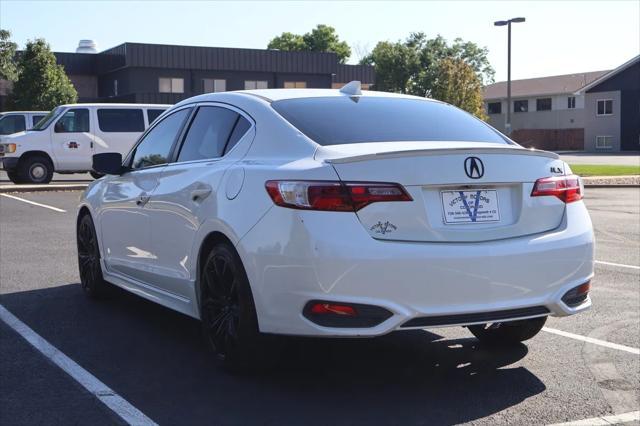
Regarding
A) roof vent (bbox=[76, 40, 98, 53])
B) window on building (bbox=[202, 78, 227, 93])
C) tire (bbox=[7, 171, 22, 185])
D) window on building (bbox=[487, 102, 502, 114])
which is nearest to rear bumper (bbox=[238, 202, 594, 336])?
tire (bbox=[7, 171, 22, 185])

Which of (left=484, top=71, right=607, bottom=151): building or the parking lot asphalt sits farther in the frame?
(left=484, top=71, right=607, bottom=151): building

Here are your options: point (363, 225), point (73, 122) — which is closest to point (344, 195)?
point (363, 225)

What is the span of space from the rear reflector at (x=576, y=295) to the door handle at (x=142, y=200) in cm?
299

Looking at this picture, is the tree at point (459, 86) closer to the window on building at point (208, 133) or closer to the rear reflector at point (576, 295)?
the window on building at point (208, 133)

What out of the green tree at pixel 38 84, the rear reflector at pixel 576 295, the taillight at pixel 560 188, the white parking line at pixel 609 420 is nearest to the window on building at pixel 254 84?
the green tree at pixel 38 84

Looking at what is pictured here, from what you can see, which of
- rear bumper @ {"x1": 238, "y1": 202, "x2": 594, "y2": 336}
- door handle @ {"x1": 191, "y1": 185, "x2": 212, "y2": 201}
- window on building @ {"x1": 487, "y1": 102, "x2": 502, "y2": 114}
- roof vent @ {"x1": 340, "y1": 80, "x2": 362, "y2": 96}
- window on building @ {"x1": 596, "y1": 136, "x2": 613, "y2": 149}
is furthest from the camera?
window on building @ {"x1": 487, "y1": 102, "x2": 502, "y2": 114}

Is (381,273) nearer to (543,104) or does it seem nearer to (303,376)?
(303,376)

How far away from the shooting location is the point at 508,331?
5.91 meters

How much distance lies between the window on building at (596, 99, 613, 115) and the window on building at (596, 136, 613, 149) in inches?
76.9

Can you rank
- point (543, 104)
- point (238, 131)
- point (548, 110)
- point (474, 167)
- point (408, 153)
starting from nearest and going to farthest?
point (408, 153) < point (474, 167) < point (238, 131) < point (548, 110) < point (543, 104)

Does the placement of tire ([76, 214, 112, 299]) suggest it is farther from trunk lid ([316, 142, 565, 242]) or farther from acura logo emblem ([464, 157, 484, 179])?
acura logo emblem ([464, 157, 484, 179])

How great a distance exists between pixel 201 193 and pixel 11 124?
23.0 metres

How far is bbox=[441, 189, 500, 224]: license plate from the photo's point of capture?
464 cm

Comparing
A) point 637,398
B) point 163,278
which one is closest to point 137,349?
point 163,278
